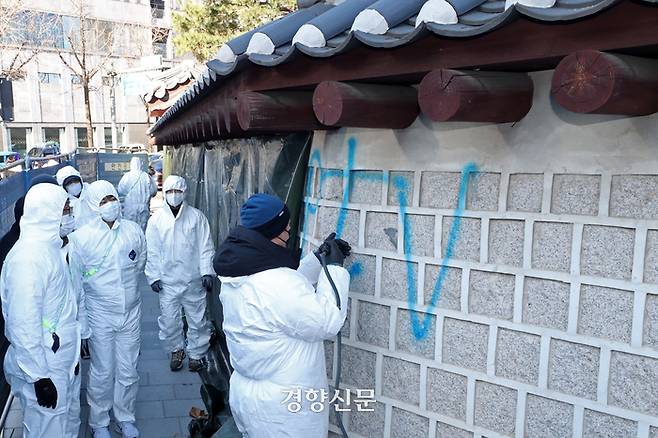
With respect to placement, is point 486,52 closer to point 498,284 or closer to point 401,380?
point 498,284

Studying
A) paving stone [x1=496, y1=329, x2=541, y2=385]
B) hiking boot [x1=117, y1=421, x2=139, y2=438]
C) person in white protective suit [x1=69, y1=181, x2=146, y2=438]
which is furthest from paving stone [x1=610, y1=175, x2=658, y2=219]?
hiking boot [x1=117, y1=421, x2=139, y2=438]

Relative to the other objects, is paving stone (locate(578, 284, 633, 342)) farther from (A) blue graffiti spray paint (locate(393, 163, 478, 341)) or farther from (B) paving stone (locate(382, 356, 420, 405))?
(B) paving stone (locate(382, 356, 420, 405))

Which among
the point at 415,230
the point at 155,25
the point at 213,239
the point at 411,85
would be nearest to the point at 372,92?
the point at 411,85

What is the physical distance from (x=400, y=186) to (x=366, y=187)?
9.4 inches

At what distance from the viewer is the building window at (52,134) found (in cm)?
3475

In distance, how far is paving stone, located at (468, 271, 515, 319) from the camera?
8.16 ft

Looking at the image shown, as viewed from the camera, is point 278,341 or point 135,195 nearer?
point 278,341

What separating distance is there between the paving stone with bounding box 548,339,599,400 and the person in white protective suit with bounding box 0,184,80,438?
2.91 metres

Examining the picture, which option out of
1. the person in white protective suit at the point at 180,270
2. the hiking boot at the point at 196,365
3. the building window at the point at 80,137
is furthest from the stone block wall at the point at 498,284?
the building window at the point at 80,137

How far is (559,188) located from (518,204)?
0.19m

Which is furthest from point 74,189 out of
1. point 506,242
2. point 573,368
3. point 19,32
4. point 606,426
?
point 19,32

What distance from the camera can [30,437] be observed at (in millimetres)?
3861

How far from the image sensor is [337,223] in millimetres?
3260

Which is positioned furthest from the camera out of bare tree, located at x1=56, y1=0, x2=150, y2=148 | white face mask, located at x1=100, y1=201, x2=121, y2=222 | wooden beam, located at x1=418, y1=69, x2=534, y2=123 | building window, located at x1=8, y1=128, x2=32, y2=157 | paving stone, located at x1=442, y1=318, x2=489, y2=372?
building window, located at x1=8, y1=128, x2=32, y2=157
